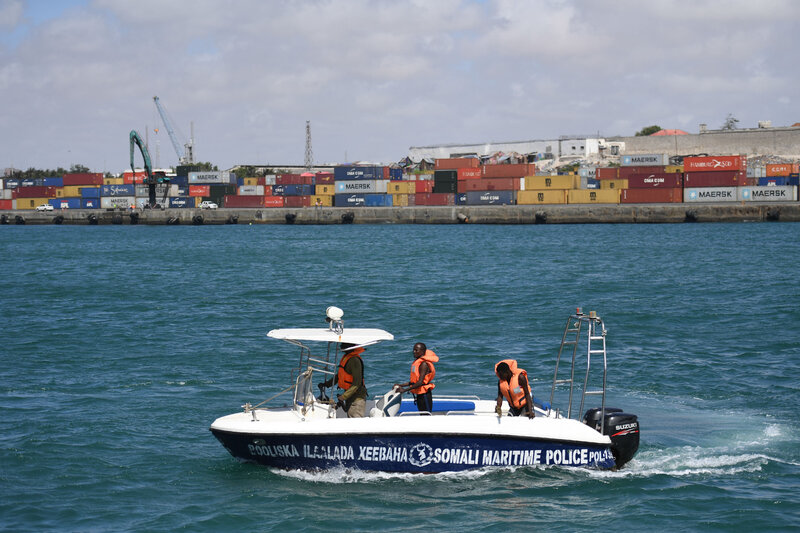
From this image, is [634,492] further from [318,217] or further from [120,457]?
[318,217]

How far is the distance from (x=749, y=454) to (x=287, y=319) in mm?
16118

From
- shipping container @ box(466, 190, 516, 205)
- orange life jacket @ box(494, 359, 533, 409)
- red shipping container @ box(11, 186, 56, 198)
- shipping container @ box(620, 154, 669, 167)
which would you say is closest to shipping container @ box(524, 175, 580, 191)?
shipping container @ box(466, 190, 516, 205)

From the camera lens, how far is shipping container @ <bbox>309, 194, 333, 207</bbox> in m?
106

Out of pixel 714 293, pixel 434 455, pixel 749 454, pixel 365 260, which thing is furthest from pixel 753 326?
pixel 365 260

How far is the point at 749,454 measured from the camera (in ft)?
40.3

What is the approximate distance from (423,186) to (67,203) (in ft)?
162

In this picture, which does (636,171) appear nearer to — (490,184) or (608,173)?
(608,173)

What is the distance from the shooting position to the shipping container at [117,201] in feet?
370

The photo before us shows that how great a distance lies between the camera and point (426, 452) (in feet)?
35.0

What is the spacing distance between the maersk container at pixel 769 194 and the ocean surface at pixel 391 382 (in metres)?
46.7

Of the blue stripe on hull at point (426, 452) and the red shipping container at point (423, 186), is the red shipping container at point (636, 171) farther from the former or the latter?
the blue stripe on hull at point (426, 452)

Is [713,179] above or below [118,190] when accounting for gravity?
below

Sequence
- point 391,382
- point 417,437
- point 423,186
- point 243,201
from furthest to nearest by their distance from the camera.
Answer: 1. point 243,201
2. point 423,186
3. point 391,382
4. point 417,437

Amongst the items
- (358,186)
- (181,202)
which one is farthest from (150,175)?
(358,186)
